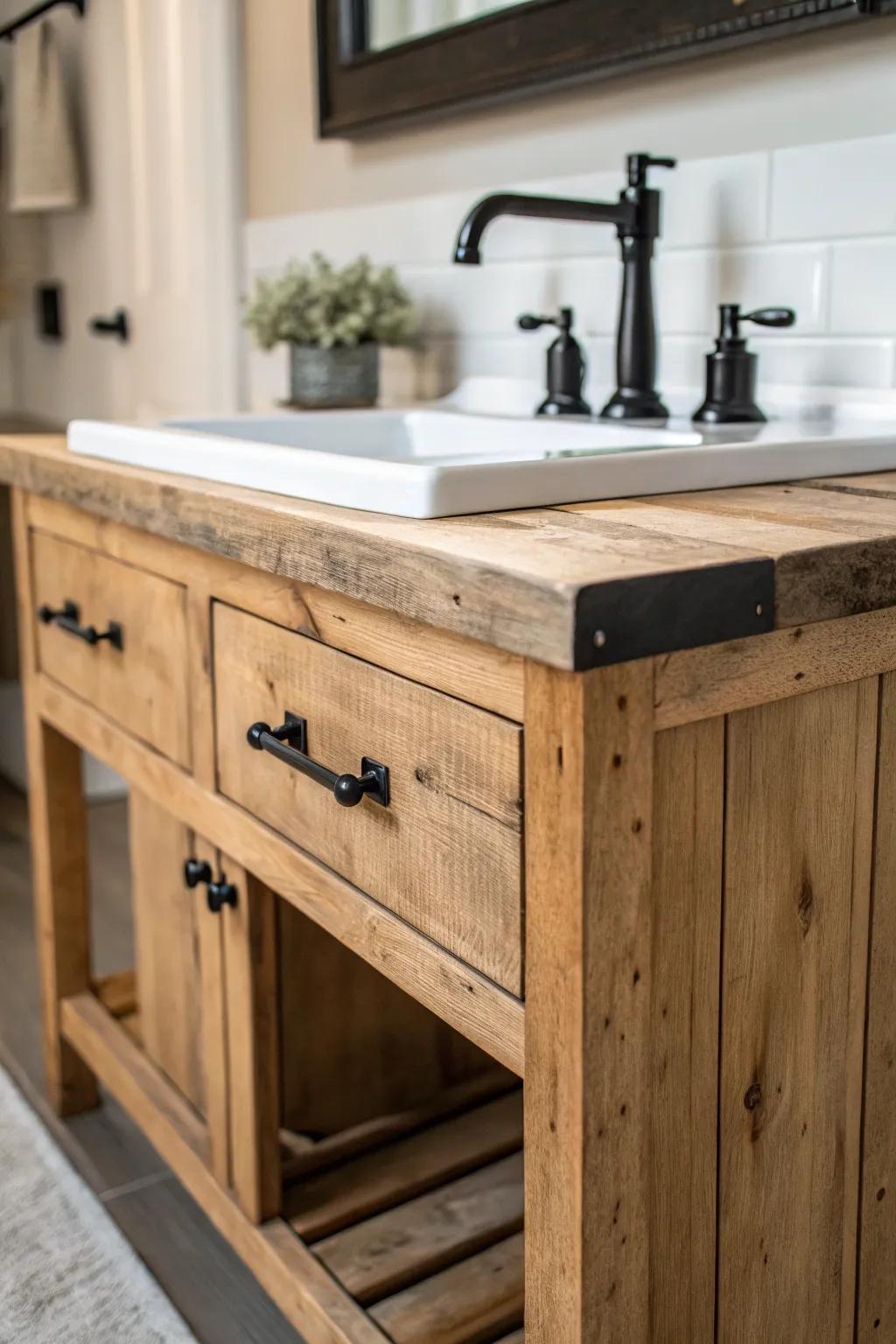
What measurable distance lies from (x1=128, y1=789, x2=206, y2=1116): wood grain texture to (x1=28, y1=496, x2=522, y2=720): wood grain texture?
1.00 ft

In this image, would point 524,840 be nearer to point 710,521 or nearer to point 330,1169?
point 710,521

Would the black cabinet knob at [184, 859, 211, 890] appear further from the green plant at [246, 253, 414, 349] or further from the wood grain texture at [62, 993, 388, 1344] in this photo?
the green plant at [246, 253, 414, 349]

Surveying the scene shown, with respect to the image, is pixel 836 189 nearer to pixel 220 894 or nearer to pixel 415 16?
pixel 415 16

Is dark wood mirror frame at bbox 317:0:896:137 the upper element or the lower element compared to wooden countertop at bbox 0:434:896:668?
upper

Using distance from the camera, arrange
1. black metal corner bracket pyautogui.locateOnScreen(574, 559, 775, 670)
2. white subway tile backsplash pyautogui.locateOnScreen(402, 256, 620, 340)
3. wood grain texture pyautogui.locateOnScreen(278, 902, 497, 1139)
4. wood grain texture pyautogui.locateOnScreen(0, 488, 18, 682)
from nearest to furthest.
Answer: black metal corner bracket pyautogui.locateOnScreen(574, 559, 775, 670), wood grain texture pyautogui.locateOnScreen(278, 902, 497, 1139), white subway tile backsplash pyautogui.locateOnScreen(402, 256, 620, 340), wood grain texture pyautogui.locateOnScreen(0, 488, 18, 682)

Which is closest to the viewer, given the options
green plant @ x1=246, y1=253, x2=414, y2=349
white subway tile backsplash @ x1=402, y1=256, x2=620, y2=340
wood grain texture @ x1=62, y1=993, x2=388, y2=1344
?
wood grain texture @ x1=62, y1=993, x2=388, y2=1344

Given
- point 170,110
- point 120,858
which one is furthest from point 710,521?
point 120,858

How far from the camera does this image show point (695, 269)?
1.28m

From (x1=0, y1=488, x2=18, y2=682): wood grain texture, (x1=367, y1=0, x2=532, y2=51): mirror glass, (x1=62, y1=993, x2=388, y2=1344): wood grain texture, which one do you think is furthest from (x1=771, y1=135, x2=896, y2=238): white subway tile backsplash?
(x1=0, y1=488, x2=18, y2=682): wood grain texture

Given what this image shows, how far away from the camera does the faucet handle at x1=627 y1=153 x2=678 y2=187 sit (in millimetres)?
1163

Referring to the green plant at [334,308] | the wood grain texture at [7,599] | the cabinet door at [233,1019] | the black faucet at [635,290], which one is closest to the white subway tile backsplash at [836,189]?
the black faucet at [635,290]

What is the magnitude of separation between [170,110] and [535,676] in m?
1.77

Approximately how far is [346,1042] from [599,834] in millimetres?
759

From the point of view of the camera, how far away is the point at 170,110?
2.10 m
